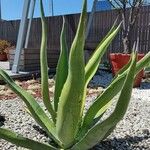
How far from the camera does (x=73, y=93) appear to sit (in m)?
2.18

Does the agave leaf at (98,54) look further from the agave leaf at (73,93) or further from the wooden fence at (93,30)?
the wooden fence at (93,30)

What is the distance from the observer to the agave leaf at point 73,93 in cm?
203

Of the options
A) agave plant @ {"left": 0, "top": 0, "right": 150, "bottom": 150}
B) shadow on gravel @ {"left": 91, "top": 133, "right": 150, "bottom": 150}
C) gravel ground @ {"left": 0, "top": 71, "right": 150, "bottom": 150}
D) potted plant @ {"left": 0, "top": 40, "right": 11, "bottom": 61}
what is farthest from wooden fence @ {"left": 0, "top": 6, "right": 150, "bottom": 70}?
agave plant @ {"left": 0, "top": 0, "right": 150, "bottom": 150}

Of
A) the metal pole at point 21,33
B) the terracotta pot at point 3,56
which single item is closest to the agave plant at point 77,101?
the metal pole at point 21,33

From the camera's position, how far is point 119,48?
12078 millimetres

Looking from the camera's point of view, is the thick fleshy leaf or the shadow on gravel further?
the shadow on gravel

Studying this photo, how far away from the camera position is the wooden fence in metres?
11.3

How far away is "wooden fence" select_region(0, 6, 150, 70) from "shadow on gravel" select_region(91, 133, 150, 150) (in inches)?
237

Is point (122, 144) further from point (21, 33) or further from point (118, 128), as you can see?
point (21, 33)

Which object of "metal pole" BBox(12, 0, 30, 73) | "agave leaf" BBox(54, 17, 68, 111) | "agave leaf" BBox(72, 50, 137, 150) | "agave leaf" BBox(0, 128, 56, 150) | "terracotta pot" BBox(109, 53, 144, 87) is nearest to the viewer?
"agave leaf" BBox(72, 50, 137, 150)

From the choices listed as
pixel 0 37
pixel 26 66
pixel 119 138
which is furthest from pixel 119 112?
pixel 0 37

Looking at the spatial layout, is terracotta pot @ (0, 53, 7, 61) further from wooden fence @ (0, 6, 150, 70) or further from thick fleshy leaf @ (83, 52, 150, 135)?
thick fleshy leaf @ (83, 52, 150, 135)

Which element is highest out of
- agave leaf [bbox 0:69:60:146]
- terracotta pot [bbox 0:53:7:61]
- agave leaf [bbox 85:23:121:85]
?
agave leaf [bbox 85:23:121:85]

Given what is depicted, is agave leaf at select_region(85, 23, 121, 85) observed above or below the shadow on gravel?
above
